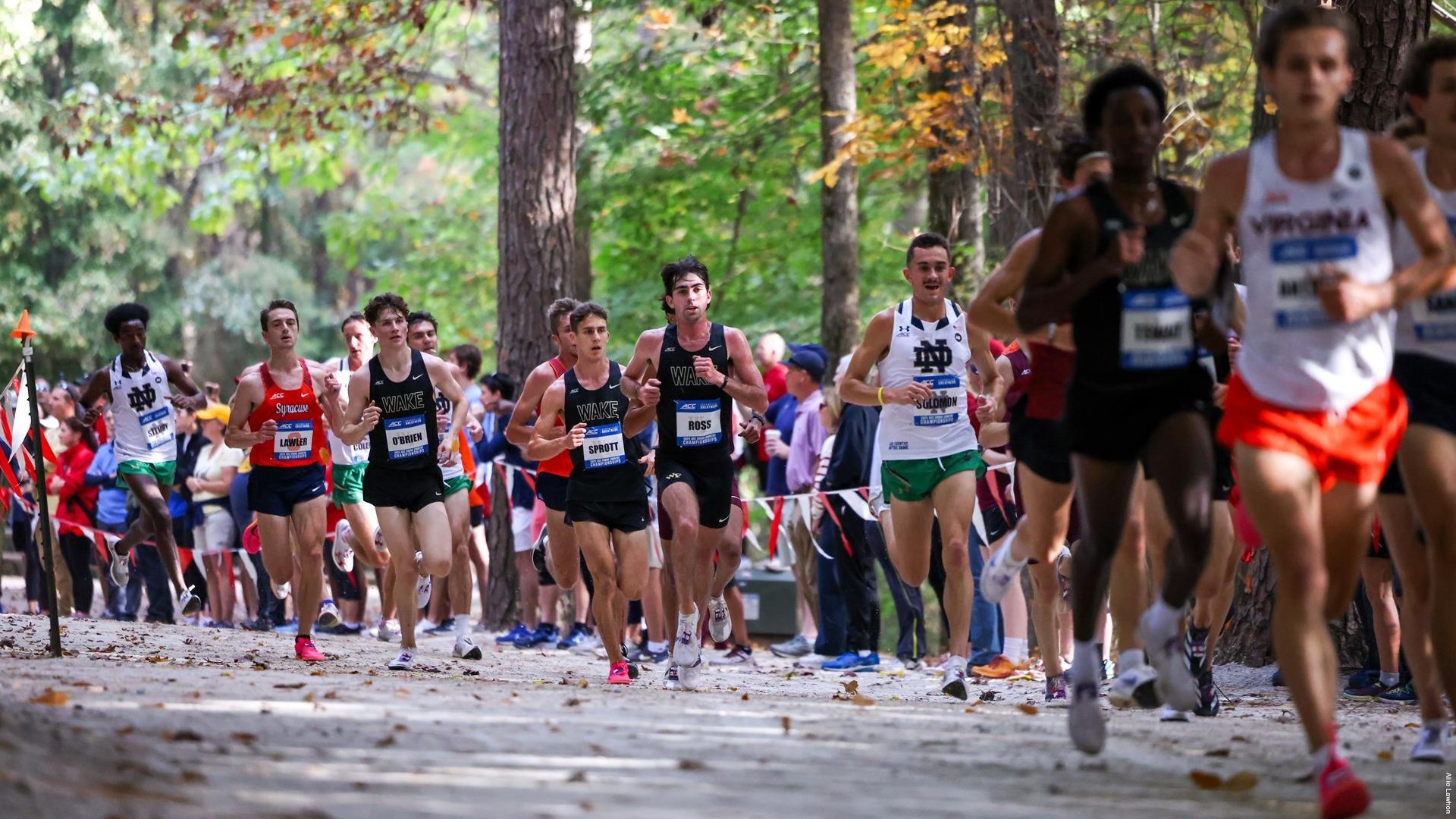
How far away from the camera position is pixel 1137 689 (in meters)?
6.77

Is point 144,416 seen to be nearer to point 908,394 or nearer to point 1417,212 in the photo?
point 908,394

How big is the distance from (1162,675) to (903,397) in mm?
3691

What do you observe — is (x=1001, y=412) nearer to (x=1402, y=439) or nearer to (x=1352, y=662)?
(x=1352, y=662)

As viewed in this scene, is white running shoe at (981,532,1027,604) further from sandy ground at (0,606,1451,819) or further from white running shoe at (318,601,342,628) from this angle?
white running shoe at (318,601,342,628)

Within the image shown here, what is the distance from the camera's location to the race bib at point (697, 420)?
1053cm

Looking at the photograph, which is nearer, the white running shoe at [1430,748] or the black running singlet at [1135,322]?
the black running singlet at [1135,322]

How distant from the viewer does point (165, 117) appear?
23.1m

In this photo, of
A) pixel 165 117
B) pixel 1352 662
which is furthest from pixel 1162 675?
pixel 165 117

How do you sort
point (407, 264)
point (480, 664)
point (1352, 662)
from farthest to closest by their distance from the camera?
1. point (407, 264)
2. point (480, 664)
3. point (1352, 662)

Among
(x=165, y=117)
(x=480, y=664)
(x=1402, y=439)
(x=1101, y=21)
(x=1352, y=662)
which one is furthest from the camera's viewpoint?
(x=165, y=117)

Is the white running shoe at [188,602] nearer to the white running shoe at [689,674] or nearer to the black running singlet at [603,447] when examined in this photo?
the black running singlet at [603,447]

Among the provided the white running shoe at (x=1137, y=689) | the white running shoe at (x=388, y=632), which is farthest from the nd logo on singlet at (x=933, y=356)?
the white running shoe at (x=388, y=632)

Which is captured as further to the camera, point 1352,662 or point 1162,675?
point 1352,662

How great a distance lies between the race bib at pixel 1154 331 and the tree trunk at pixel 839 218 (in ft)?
36.2
